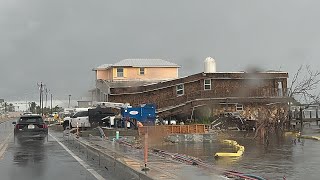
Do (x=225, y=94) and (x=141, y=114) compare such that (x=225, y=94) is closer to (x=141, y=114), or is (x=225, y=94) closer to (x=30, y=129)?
(x=141, y=114)

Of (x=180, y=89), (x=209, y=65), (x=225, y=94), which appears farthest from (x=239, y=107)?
(x=209, y=65)

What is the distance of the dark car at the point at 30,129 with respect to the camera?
99.7 feet

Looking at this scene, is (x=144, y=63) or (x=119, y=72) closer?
(x=119, y=72)

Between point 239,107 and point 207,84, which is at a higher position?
point 207,84

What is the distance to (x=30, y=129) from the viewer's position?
100ft

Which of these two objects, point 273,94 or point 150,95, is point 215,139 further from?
point 150,95

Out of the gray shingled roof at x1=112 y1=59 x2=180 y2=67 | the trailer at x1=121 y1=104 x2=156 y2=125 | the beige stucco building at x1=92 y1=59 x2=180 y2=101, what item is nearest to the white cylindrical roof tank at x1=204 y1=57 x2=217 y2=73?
the beige stucco building at x1=92 y1=59 x2=180 y2=101

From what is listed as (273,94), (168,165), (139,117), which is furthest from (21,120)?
(273,94)

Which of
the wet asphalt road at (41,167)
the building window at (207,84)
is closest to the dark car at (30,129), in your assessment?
the wet asphalt road at (41,167)

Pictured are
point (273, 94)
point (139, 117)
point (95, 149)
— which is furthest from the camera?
point (273, 94)

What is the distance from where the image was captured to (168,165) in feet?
45.5

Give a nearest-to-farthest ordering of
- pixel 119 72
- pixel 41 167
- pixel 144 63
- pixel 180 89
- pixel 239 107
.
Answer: pixel 41 167
pixel 239 107
pixel 180 89
pixel 119 72
pixel 144 63

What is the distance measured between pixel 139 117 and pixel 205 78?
1239 cm

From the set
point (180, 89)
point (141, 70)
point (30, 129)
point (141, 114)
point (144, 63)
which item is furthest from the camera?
point (144, 63)
